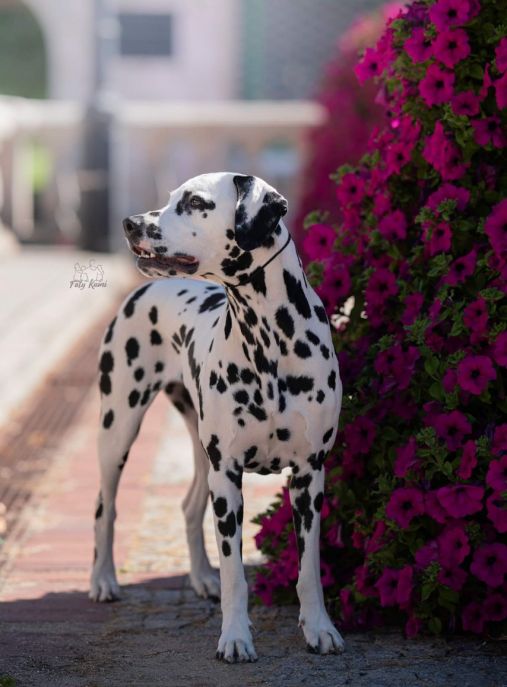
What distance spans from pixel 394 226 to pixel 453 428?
2.88 feet

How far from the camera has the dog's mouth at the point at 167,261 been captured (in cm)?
435

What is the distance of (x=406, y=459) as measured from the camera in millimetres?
4820

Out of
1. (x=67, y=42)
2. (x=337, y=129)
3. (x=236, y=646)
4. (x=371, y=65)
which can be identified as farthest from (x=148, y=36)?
(x=236, y=646)

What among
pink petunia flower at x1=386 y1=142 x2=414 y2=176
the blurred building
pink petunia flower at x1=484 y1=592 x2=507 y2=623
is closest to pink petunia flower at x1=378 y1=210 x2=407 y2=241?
pink petunia flower at x1=386 y1=142 x2=414 y2=176

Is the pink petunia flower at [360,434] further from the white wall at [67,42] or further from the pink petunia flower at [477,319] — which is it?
the white wall at [67,42]

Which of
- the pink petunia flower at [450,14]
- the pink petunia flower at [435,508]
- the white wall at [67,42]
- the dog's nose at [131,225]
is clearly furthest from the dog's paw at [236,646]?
the white wall at [67,42]

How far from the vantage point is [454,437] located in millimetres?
4754

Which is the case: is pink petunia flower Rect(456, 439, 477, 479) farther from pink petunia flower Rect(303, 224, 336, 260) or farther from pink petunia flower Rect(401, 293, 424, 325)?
pink petunia flower Rect(303, 224, 336, 260)

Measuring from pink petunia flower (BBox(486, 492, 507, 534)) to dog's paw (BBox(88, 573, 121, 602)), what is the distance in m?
1.63

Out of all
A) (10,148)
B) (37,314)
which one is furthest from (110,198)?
(37,314)

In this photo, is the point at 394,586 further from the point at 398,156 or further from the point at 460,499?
the point at 398,156

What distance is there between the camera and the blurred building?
2003cm

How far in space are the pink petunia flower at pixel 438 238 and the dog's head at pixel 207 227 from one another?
778 mm

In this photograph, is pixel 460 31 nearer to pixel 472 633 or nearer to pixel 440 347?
pixel 440 347
